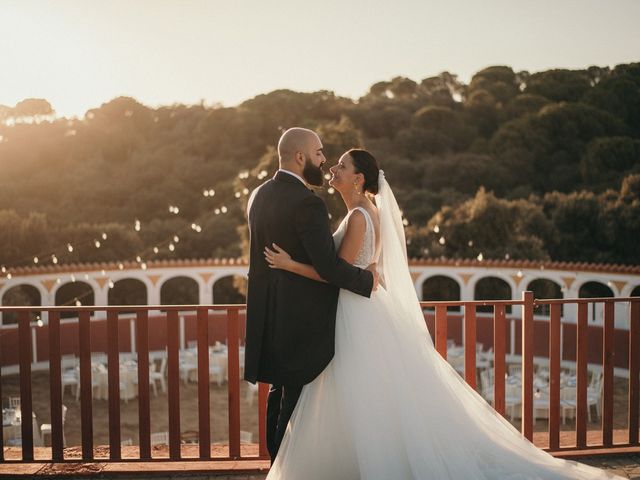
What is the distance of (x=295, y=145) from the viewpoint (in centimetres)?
311

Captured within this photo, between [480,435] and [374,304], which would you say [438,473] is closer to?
[480,435]

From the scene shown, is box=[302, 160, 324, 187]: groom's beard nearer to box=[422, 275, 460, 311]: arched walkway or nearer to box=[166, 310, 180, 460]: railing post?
box=[166, 310, 180, 460]: railing post

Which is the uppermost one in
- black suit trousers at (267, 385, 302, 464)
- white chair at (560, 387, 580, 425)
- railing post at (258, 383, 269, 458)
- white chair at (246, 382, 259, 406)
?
black suit trousers at (267, 385, 302, 464)

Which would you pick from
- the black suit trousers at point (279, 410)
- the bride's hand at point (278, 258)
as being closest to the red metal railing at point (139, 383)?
the black suit trousers at point (279, 410)

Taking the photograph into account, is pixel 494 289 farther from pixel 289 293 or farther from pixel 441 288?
pixel 289 293

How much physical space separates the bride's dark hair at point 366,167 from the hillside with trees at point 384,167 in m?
12.9

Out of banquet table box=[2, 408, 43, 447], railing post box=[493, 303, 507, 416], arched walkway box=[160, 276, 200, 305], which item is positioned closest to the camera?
railing post box=[493, 303, 507, 416]

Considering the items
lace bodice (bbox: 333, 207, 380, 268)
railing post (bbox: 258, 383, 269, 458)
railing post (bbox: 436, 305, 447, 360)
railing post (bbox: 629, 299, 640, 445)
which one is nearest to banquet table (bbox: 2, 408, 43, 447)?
railing post (bbox: 258, 383, 269, 458)

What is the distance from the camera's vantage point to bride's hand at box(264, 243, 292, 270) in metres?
3.11

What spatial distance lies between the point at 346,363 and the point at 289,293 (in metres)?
0.45

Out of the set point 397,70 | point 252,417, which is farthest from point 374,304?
point 397,70

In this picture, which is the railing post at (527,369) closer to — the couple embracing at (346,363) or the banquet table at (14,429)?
the couple embracing at (346,363)

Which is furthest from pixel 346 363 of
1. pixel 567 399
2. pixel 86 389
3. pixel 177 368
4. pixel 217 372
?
pixel 217 372

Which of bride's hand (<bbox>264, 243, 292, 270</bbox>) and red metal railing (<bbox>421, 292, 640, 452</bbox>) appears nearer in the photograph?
bride's hand (<bbox>264, 243, 292, 270</bbox>)
